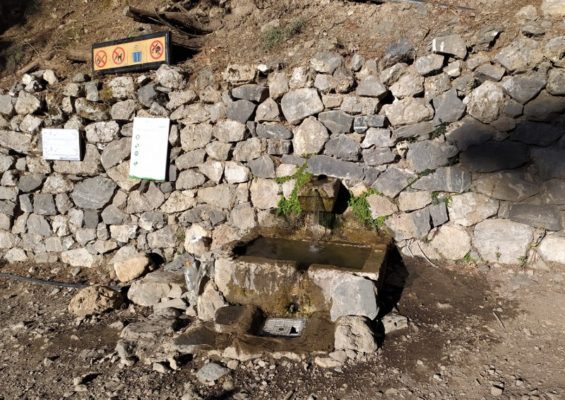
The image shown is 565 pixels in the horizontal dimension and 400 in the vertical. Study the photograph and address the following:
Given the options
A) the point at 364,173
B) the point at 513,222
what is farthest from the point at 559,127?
the point at 364,173

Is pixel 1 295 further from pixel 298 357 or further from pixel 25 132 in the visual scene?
pixel 298 357

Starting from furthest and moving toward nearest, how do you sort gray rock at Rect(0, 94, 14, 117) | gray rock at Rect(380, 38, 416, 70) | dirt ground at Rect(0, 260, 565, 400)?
gray rock at Rect(0, 94, 14, 117) → gray rock at Rect(380, 38, 416, 70) → dirt ground at Rect(0, 260, 565, 400)

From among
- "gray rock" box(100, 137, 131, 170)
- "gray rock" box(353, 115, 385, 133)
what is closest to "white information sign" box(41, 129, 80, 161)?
"gray rock" box(100, 137, 131, 170)

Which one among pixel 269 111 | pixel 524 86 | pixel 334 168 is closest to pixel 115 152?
pixel 269 111

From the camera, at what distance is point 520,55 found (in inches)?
149

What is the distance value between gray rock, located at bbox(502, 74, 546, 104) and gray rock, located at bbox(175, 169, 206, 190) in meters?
3.05

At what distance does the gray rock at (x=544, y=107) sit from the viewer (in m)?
3.71

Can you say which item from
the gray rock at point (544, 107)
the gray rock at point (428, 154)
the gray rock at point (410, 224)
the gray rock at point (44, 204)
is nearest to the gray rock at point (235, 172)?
the gray rock at point (410, 224)

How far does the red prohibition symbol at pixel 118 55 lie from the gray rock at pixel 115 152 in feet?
2.91

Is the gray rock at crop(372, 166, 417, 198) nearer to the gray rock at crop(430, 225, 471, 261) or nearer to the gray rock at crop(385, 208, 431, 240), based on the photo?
the gray rock at crop(385, 208, 431, 240)

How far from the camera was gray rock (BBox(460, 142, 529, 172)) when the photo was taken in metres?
3.89

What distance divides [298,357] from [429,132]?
2.30m

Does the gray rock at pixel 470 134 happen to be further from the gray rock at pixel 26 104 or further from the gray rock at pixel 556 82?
the gray rock at pixel 26 104

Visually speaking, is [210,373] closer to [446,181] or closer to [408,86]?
[446,181]
